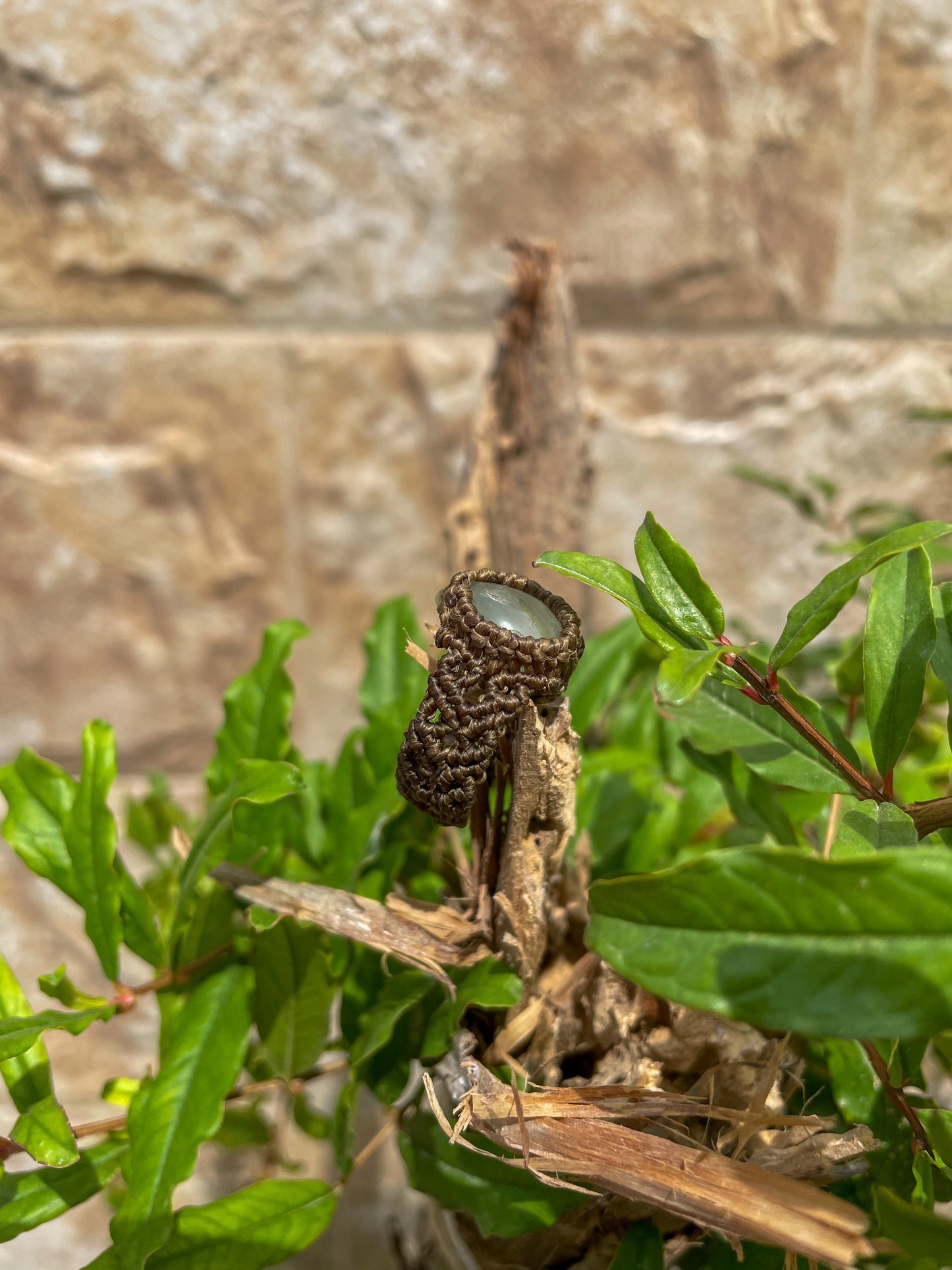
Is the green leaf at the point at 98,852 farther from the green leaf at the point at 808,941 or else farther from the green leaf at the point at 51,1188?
the green leaf at the point at 808,941

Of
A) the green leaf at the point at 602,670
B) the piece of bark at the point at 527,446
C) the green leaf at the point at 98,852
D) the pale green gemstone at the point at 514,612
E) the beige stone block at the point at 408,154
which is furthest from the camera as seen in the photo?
the beige stone block at the point at 408,154

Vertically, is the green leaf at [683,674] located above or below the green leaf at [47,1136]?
above

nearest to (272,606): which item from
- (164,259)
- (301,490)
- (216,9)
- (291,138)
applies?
(301,490)

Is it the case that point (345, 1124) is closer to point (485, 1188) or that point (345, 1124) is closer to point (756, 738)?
point (485, 1188)

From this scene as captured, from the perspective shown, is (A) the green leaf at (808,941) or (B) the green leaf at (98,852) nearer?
(A) the green leaf at (808,941)

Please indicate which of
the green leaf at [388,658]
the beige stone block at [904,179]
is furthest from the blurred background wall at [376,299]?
the green leaf at [388,658]

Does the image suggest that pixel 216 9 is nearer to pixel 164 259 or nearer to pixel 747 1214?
pixel 164 259
